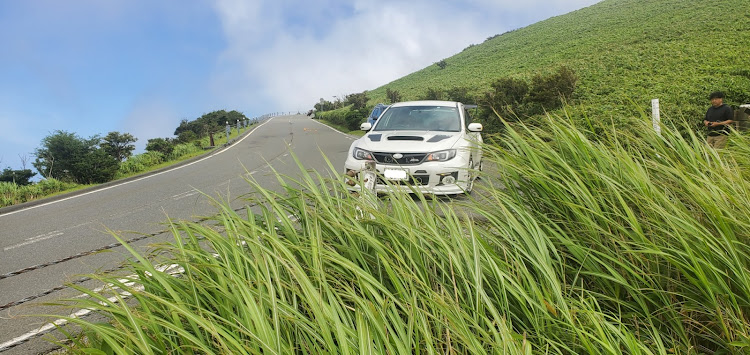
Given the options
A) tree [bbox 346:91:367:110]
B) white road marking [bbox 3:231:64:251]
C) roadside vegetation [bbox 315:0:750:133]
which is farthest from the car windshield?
tree [bbox 346:91:367:110]

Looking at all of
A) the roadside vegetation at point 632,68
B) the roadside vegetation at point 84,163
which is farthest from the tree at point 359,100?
the roadside vegetation at point 84,163

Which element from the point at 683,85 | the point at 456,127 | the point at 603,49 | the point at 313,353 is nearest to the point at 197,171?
the point at 456,127

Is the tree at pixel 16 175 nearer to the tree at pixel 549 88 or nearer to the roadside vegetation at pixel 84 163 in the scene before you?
the roadside vegetation at pixel 84 163

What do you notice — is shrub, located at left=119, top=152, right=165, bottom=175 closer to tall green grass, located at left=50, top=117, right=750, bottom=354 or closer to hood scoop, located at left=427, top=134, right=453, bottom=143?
hood scoop, located at left=427, top=134, right=453, bottom=143

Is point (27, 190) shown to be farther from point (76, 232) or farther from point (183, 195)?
point (76, 232)

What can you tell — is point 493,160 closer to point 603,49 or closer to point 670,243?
point 670,243

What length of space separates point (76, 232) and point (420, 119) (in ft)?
19.4

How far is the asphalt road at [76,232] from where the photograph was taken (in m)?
3.86

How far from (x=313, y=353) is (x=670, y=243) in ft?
5.91

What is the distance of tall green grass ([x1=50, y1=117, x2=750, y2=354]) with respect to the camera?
1793mm

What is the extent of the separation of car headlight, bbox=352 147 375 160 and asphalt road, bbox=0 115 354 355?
1175mm

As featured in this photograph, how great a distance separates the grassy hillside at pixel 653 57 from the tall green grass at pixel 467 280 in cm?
111

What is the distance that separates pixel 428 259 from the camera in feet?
7.68

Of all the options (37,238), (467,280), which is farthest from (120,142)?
(467,280)
